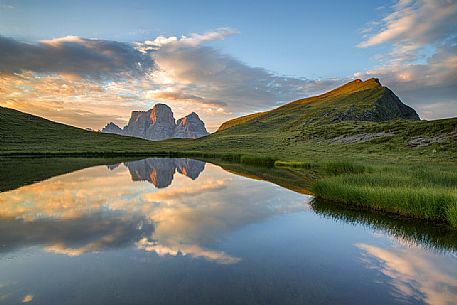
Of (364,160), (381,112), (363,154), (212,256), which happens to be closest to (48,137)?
(363,154)

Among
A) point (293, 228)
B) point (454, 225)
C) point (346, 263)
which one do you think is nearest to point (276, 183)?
point (293, 228)

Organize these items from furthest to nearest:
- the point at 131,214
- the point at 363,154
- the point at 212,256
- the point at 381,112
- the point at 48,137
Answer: the point at 381,112, the point at 48,137, the point at 363,154, the point at 131,214, the point at 212,256

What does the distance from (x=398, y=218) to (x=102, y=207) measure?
18704 mm

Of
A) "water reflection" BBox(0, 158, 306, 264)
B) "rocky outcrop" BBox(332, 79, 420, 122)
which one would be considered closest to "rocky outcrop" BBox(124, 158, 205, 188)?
"water reflection" BBox(0, 158, 306, 264)

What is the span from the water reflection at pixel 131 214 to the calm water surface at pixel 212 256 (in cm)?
9

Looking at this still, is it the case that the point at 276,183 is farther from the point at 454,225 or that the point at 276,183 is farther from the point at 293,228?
the point at 454,225

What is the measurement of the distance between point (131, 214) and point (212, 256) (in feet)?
29.1

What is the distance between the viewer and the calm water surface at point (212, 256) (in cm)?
973

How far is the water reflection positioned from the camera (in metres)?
14.2

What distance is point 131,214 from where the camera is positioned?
20.1 meters

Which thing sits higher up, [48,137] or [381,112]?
[381,112]

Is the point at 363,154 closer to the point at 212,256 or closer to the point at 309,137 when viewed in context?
the point at 309,137

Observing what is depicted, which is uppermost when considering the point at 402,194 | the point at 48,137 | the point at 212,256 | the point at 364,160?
the point at 48,137

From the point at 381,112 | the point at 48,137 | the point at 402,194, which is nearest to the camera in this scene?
the point at 402,194
